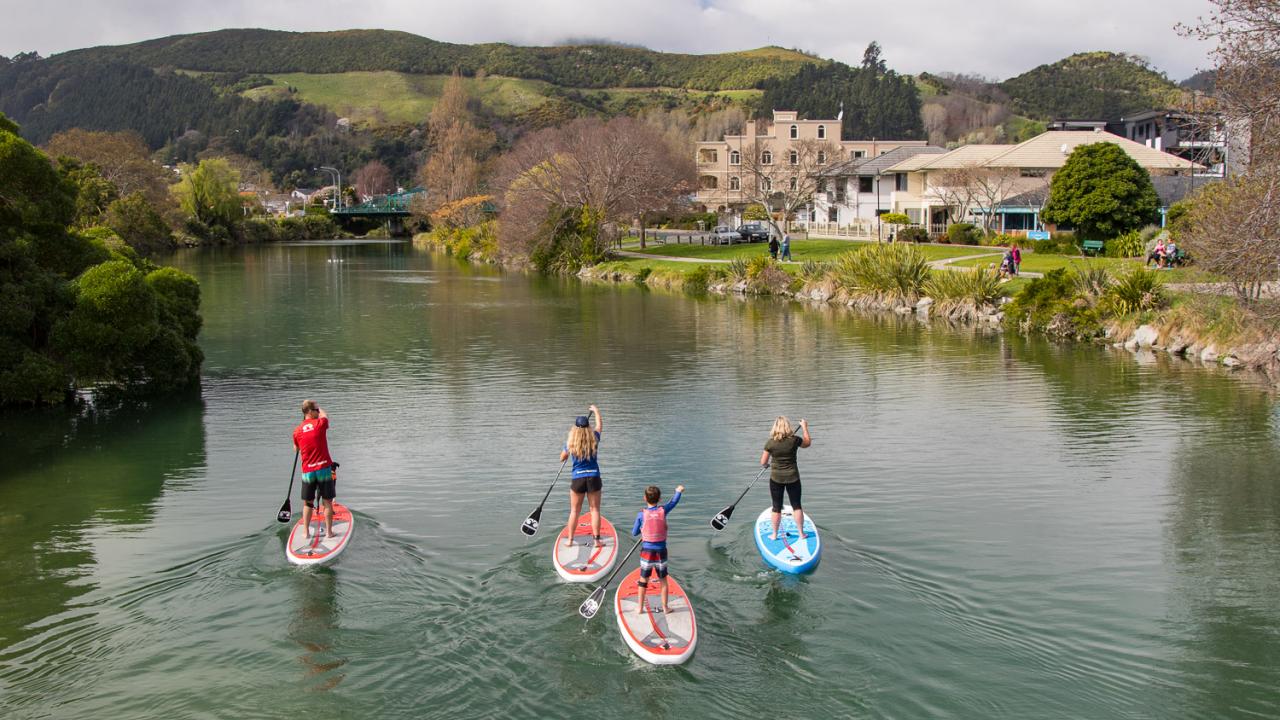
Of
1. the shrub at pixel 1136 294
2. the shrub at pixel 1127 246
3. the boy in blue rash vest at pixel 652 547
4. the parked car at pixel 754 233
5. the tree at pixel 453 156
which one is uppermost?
the tree at pixel 453 156

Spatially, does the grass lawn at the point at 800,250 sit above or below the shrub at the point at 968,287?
above

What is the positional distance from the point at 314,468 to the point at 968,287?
34.8 meters

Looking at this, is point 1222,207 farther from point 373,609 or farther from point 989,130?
point 989,130

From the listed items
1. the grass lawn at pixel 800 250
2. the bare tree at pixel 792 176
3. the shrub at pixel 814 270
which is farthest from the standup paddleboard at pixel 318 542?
the bare tree at pixel 792 176

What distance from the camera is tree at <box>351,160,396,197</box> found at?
193250 millimetres

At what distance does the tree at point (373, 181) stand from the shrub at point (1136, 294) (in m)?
170

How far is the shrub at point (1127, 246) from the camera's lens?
50.5m

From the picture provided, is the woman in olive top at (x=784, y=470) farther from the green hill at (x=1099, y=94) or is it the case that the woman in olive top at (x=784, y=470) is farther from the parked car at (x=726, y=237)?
the green hill at (x=1099, y=94)

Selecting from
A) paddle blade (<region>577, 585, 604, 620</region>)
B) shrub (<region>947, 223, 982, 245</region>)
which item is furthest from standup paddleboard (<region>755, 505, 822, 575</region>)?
shrub (<region>947, 223, 982, 245</region>)

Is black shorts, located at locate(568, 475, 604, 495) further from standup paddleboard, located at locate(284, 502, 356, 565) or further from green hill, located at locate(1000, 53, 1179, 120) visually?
green hill, located at locate(1000, 53, 1179, 120)

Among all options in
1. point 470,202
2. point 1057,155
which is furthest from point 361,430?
point 470,202

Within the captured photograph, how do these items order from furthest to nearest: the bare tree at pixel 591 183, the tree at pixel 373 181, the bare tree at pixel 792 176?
the tree at pixel 373 181, the bare tree at pixel 792 176, the bare tree at pixel 591 183

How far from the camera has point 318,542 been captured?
15031 mm

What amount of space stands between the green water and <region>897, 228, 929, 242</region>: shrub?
39.8 meters
